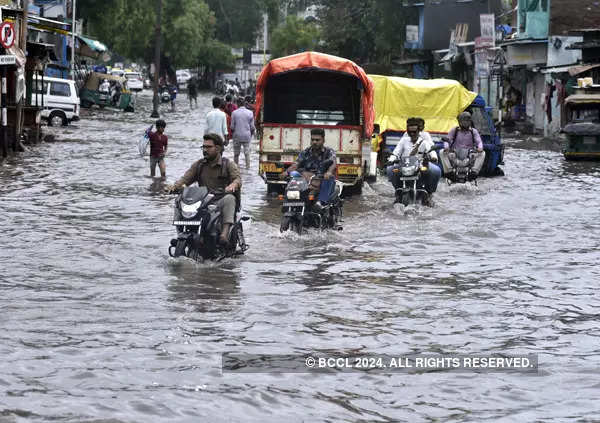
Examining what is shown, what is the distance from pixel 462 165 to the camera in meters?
23.5

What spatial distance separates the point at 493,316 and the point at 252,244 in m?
5.29

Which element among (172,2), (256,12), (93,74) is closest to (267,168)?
(93,74)

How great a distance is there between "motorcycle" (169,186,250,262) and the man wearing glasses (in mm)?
6318

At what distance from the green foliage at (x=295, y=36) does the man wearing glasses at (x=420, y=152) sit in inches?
3890

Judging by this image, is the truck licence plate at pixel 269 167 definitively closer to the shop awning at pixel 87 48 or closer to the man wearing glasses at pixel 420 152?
the man wearing glasses at pixel 420 152

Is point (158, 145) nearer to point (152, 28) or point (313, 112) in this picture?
point (313, 112)

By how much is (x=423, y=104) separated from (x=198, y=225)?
16221 millimetres

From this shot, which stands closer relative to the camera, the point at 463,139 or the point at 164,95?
the point at 463,139

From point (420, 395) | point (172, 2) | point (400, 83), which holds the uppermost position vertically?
point (172, 2)

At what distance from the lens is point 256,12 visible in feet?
380

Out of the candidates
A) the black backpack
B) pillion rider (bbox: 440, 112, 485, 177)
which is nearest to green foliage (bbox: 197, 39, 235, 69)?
pillion rider (bbox: 440, 112, 485, 177)

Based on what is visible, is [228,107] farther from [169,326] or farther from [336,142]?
[169,326]

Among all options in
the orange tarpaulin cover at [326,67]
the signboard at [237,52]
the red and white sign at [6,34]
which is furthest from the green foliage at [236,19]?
the orange tarpaulin cover at [326,67]

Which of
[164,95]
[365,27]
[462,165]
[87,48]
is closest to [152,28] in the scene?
[164,95]
